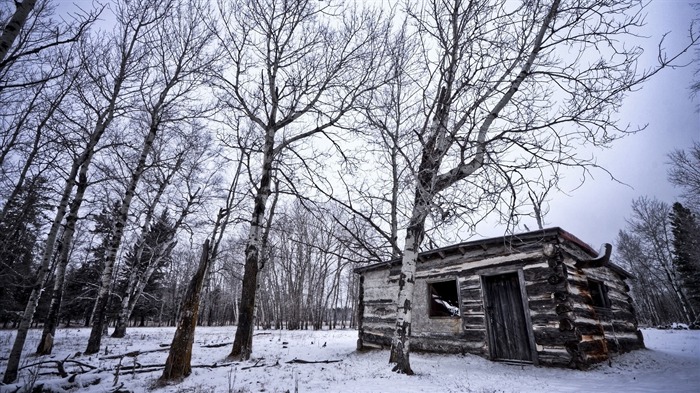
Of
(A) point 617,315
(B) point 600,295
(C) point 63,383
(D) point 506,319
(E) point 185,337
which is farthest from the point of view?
(A) point 617,315

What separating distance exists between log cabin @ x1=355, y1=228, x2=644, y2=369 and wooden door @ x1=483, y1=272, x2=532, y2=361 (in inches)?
1.0

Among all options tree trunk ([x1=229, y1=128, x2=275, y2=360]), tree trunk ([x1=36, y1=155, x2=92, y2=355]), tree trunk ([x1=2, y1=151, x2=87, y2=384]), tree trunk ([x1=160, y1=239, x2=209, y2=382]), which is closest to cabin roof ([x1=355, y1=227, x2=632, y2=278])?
tree trunk ([x1=229, y1=128, x2=275, y2=360])

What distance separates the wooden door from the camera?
8102 mm

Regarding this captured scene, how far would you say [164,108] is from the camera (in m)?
11.0

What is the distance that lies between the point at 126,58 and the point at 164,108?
1.85m

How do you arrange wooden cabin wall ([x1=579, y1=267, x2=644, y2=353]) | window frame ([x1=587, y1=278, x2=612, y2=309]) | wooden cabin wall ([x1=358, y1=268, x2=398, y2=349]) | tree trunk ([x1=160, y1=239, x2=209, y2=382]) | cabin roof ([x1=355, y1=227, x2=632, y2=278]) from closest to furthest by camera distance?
1. tree trunk ([x1=160, y1=239, x2=209, y2=382])
2. cabin roof ([x1=355, y1=227, x2=632, y2=278])
3. wooden cabin wall ([x1=579, y1=267, x2=644, y2=353])
4. window frame ([x1=587, y1=278, x2=612, y2=309])
5. wooden cabin wall ([x1=358, y1=268, x2=398, y2=349])

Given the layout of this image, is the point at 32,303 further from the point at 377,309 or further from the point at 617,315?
the point at 617,315

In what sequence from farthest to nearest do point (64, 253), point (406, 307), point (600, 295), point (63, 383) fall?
point (600, 295) → point (64, 253) → point (406, 307) → point (63, 383)

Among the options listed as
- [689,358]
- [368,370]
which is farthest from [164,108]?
[689,358]

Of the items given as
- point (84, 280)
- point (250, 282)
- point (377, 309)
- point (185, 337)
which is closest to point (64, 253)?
point (250, 282)

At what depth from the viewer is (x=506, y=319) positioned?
8.47 meters

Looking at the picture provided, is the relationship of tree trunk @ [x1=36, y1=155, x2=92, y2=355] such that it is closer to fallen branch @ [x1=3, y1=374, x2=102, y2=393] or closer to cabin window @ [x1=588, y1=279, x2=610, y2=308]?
fallen branch @ [x1=3, y1=374, x2=102, y2=393]

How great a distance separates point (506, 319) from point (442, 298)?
406 centimetres

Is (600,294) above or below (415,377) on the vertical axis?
above
